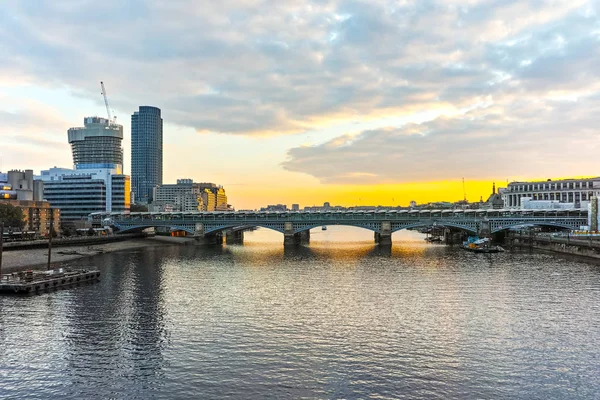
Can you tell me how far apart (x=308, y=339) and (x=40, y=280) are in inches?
1883

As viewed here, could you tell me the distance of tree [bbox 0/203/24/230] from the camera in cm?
14125

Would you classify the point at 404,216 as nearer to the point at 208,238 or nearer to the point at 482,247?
the point at 482,247

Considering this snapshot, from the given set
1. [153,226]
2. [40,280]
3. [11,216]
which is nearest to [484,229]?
[153,226]

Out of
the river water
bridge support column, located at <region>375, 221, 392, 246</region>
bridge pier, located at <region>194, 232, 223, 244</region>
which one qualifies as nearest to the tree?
bridge pier, located at <region>194, 232, 223, 244</region>

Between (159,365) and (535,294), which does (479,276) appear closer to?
(535,294)

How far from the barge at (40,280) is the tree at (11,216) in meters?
77.0

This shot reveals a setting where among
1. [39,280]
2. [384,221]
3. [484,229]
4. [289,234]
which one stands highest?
[384,221]

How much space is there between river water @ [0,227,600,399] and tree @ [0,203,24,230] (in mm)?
80229

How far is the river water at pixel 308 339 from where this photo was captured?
33531mm

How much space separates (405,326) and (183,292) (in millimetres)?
33738

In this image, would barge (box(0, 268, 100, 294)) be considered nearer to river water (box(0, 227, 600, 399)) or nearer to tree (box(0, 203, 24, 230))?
river water (box(0, 227, 600, 399))

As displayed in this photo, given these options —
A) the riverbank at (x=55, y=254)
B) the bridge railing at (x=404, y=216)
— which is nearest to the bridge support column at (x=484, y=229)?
the bridge railing at (x=404, y=216)

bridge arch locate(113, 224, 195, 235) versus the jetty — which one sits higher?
bridge arch locate(113, 224, 195, 235)

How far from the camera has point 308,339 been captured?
4416cm
